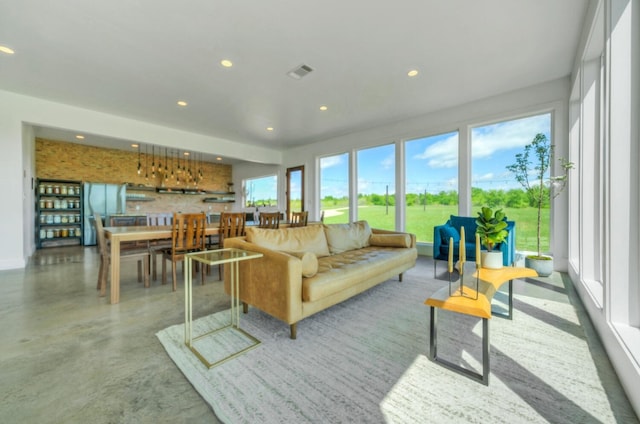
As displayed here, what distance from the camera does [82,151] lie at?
7180 mm

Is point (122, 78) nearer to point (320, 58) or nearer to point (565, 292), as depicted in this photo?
point (320, 58)

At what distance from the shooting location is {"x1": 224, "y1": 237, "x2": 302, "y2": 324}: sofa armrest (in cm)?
190

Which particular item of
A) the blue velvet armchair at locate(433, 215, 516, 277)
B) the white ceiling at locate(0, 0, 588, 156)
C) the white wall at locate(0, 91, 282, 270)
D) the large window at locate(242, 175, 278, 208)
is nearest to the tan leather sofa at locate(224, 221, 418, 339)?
the blue velvet armchair at locate(433, 215, 516, 277)

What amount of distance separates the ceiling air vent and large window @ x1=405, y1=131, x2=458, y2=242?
2983 millimetres

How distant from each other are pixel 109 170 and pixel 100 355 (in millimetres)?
7914

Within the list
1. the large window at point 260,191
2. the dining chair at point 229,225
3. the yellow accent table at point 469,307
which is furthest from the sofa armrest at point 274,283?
the large window at point 260,191

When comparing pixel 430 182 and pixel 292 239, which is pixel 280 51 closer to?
pixel 292 239

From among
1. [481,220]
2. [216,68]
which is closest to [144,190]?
[216,68]

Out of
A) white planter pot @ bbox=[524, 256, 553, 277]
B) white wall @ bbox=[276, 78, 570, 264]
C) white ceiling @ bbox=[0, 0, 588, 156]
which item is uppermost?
white ceiling @ bbox=[0, 0, 588, 156]

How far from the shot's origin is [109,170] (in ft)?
25.0

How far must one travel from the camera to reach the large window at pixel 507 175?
412 centimetres

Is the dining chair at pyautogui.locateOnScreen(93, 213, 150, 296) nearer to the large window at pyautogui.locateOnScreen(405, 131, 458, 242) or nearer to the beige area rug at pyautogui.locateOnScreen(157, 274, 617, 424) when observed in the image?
the beige area rug at pyautogui.locateOnScreen(157, 274, 617, 424)

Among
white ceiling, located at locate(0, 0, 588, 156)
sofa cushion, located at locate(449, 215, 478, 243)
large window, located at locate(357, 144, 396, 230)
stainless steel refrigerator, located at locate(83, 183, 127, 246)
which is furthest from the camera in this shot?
stainless steel refrigerator, located at locate(83, 183, 127, 246)

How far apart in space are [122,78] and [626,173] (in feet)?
18.0
